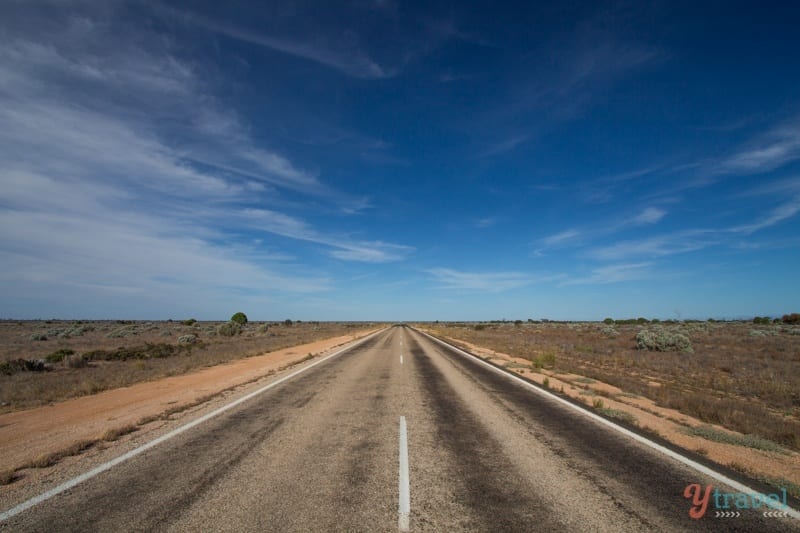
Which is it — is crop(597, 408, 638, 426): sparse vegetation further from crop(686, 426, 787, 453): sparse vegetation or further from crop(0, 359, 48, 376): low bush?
crop(0, 359, 48, 376): low bush

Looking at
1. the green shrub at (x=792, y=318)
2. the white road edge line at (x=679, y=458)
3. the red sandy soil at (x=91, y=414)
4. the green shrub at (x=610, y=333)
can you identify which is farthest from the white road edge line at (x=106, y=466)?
the green shrub at (x=792, y=318)

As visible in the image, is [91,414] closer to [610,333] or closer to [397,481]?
[397,481]

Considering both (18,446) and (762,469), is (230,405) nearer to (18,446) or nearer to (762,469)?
(18,446)

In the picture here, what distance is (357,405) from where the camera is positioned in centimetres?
862

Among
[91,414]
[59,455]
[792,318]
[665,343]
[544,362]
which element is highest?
[792,318]

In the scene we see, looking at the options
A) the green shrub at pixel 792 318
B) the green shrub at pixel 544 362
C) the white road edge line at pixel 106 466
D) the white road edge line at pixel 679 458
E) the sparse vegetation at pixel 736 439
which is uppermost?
the green shrub at pixel 792 318

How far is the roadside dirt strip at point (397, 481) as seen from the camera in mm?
3635

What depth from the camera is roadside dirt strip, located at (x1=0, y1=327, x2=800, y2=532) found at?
3.63 m

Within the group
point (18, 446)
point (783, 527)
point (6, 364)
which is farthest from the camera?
point (6, 364)

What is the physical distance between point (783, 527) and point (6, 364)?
76.1 ft

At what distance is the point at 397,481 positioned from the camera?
177 inches

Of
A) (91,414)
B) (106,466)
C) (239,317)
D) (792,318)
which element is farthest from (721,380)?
(239,317)

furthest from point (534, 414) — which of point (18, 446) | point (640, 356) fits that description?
point (640, 356)

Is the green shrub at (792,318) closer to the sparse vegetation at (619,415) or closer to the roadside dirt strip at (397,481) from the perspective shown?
the sparse vegetation at (619,415)
